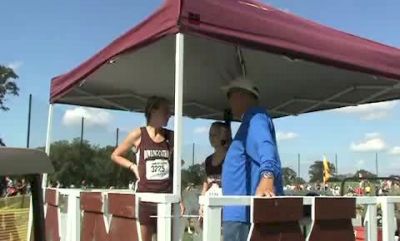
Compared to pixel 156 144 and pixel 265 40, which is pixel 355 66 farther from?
pixel 156 144

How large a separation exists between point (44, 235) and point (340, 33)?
3.28 metres

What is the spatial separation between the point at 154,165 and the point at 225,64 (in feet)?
4.71

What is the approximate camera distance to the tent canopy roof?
4566mm

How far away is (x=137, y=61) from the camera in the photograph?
249 inches

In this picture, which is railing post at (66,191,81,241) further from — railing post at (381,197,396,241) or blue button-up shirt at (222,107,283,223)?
railing post at (381,197,396,241)

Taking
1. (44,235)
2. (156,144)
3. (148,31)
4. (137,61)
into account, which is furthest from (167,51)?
(44,235)

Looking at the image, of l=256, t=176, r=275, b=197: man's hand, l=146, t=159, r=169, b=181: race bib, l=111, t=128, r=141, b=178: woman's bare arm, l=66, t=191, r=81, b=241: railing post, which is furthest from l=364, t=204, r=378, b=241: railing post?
l=66, t=191, r=81, b=241: railing post

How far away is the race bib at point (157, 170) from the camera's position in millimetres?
5777

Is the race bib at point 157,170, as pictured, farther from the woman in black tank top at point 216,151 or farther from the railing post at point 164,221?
the railing post at point 164,221

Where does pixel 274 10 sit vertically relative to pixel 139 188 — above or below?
above

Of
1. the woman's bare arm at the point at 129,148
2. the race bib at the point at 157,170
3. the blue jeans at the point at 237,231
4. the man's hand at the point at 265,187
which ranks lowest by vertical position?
the blue jeans at the point at 237,231

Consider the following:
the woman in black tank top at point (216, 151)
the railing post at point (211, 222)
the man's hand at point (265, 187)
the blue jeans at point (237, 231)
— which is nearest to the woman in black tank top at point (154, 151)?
the woman in black tank top at point (216, 151)

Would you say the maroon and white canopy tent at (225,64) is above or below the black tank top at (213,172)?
above

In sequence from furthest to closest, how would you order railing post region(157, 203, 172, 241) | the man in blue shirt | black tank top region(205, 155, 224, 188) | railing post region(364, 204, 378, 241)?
black tank top region(205, 155, 224, 188)
railing post region(364, 204, 378, 241)
the man in blue shirt
railing post region(157, 203, 172, 241)
